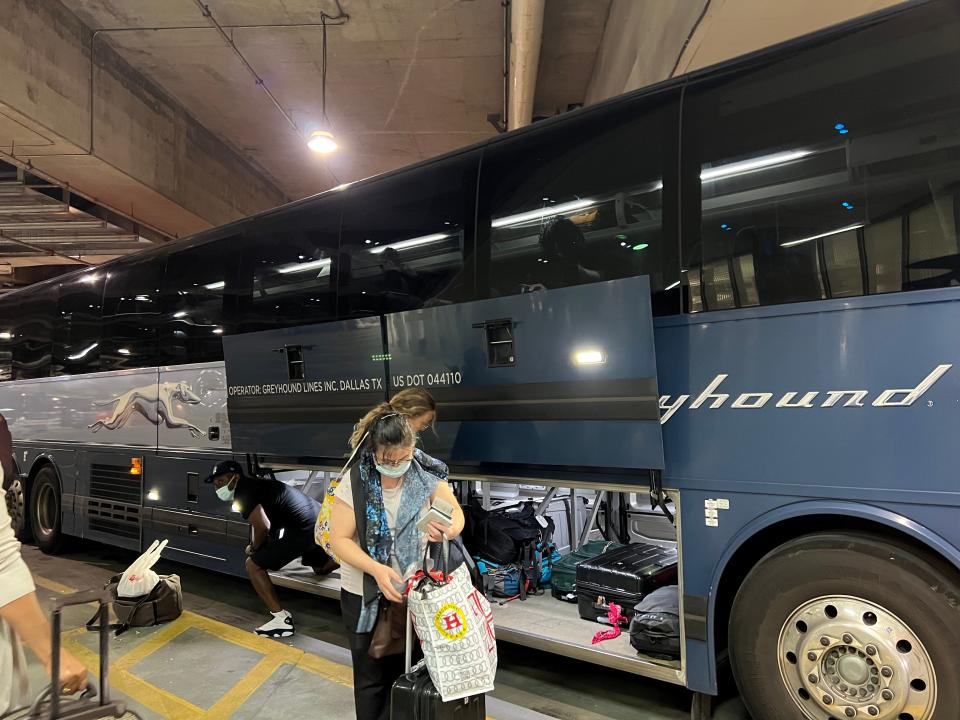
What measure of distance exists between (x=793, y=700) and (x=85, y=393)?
312 inches

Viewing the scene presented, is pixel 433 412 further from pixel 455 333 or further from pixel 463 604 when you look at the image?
pixel 463 604

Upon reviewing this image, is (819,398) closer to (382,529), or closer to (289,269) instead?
(382,529)

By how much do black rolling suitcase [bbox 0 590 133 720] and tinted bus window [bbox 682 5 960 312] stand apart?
2.92m

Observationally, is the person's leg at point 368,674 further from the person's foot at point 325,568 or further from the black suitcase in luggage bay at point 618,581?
the person's foot at point 325,568

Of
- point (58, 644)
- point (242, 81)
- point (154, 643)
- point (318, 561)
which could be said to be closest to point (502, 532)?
point (318, 561)

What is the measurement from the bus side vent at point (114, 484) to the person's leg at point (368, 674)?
512 centimetres

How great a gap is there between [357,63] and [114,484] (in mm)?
6383

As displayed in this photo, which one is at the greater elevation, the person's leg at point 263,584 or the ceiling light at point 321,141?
the ceiling light at point 321,141

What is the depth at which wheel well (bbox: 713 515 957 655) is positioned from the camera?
9.38 feet

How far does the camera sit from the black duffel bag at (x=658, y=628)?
3.44m

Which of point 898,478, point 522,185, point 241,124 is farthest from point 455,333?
point 241,124

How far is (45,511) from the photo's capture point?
855 cm

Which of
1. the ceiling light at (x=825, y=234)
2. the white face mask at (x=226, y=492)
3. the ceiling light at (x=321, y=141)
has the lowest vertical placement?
the white face mask at (x=226, y=492)

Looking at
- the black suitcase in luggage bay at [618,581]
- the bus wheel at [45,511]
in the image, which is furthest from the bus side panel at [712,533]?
the bus wheel at [45,511]
